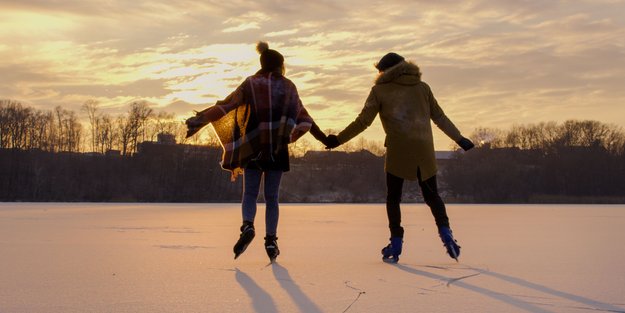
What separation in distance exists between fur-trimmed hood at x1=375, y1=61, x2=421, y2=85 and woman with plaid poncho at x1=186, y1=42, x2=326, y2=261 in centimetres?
73

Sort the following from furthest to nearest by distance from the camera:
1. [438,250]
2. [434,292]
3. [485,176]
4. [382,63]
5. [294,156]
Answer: [294,156]
[485,176]
[438,250]
[382,63]
[434,292]

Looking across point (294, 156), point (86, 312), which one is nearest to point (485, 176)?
point (294, 156)

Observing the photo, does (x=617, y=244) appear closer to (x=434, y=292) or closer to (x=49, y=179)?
(x=434, y=292)

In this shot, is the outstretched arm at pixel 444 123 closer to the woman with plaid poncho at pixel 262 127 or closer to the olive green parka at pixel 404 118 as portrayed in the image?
the olive green parka at pixel 404 118

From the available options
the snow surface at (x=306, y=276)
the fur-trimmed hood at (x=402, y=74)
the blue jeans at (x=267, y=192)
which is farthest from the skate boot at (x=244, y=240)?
the fur-trimmed hood at (x=402, y=74)

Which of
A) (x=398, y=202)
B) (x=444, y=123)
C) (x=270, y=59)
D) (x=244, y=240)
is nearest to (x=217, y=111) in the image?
(x=270, y=59)

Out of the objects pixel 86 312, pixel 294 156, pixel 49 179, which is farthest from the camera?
pixel 294 156

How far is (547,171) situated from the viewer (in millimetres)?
64812

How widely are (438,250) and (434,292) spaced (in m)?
2.66

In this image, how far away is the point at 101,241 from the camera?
6590 millimetres

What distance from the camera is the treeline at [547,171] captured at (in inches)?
2354

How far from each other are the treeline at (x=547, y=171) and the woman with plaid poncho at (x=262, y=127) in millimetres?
51712

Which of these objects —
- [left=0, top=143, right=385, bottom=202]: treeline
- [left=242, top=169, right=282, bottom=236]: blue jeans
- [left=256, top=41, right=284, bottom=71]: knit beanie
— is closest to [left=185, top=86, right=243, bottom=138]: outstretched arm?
[left=256, top=41, right=284, bottom=71]: knit beanie

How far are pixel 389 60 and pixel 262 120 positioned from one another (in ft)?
3.84
